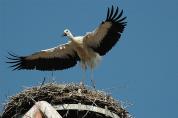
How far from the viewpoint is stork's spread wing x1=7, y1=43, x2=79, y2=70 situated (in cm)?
1639

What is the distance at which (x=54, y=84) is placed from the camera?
13.9m

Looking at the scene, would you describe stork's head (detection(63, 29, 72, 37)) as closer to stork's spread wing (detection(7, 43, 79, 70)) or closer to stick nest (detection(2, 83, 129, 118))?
stork's spread wing (detection(7, 43, 79, 70))

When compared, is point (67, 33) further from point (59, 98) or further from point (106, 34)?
point (59, 98)


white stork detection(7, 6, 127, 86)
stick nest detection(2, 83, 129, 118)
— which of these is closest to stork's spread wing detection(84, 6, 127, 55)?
white stork detection(7, 6, 127, 86)

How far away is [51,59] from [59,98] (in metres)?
3.26

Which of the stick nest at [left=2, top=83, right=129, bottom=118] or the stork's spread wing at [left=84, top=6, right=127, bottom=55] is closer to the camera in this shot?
the stick nest at [left=2, top=83, right=129, bottom=118]

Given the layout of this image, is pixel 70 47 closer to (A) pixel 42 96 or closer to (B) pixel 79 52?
(B) pixel 79 52

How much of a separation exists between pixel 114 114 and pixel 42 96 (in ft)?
4.82

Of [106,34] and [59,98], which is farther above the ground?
[106,34]

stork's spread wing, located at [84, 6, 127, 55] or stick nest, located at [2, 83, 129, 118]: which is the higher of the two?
stork's spread wing, located at [84, 6, 127, 55]

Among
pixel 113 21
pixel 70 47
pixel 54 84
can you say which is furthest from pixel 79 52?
pixel 54 84

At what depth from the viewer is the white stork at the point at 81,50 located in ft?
51.3

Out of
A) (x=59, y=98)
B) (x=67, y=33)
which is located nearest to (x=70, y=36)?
(x=67, y=33)

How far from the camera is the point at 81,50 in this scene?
16.2 meters
